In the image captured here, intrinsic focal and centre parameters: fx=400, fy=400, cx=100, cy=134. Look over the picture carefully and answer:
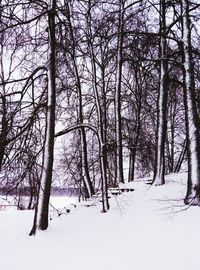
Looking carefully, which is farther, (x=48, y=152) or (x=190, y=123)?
(x=190, y=123)

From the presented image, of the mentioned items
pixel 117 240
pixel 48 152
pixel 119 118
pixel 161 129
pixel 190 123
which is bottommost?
pixel 117 240

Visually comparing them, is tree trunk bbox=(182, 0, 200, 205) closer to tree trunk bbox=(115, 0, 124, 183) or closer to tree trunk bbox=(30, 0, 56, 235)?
tree trunk bbox=(30, 0, 56, 235)

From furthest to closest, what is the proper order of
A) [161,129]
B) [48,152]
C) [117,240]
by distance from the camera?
[161,129] < [48,152] < [117,240]

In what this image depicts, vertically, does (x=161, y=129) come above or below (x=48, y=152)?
above

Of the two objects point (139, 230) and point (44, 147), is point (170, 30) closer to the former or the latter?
point (44, 147)

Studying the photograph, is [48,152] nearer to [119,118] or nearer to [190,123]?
[190,123]

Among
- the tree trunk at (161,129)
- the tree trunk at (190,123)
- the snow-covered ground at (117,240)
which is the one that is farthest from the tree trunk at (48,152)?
the tree trunk at (161,129)

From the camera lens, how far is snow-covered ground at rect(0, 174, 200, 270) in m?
6.75

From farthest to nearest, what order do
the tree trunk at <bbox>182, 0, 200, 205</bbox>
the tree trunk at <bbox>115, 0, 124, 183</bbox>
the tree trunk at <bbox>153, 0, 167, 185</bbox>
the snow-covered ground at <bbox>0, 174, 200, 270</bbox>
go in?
the tree trunk at <bbox>115, 0, 124, 183</bbox> → the tree trunk at <bbox>153, 0, 167, 185</bbox> → the tree trunk at <bbox>182, 0, 200, 205</bbox> → the snow-covered ground at <bbox>0, 174, 200, 270</bbox>

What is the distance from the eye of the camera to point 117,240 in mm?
7961

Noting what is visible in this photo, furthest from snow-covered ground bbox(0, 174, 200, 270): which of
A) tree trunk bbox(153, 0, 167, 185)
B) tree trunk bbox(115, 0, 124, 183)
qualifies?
tree trunk bbox(115, 0, 124, 183)

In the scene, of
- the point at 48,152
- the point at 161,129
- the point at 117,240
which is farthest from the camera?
the point at 161,129

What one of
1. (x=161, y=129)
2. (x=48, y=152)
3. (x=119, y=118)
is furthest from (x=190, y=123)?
(x=119, y=118)

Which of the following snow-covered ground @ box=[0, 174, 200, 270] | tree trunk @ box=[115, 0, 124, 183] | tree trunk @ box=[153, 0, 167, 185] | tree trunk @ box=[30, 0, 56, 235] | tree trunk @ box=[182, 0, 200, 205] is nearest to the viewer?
snow-covered ground @ box=[0, 174, 200, 270]
